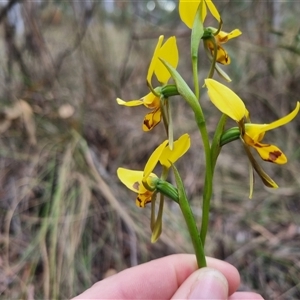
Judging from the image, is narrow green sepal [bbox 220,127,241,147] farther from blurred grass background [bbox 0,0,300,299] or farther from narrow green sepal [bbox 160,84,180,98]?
blurred grass background [bbox 0,0,300,299]

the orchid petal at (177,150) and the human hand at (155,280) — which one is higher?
the orchid petal at (177,150)

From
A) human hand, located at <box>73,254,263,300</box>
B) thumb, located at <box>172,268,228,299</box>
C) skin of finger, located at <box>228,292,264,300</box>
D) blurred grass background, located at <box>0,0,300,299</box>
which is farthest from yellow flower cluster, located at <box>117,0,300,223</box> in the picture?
blurred grass background, located at <box>0,0,300,299</box>

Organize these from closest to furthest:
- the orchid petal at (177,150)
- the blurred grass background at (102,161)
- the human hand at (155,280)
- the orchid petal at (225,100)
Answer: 1. the orchid petal at (225,100)
2. the orchid petal at (177,150)
3. the human hand at (155,280)
4. the blurred grass background at (102,161)

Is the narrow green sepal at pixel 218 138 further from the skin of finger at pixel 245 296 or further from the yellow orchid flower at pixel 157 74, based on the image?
the skin of finger at pixel 245 296

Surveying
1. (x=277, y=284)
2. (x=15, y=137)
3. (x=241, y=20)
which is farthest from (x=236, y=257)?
(x=241, y=20)

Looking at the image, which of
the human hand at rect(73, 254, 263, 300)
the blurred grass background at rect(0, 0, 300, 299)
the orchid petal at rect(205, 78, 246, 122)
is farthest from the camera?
the blurred grass background at rect(0, 0, 300, 299)

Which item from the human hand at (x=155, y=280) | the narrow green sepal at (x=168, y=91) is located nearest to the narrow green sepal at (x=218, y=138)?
the narrow green sepal at (x=168, y=91)
